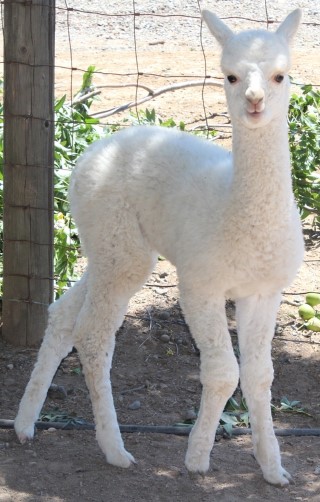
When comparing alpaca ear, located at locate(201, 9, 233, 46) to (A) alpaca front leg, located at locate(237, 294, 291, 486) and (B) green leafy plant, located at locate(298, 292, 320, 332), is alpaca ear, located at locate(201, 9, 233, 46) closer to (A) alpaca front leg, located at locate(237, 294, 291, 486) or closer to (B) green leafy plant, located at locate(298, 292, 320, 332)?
(A) alpaca front leg, located at locate(237, 294, 291, 486)

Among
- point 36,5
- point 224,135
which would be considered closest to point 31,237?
point 36,5

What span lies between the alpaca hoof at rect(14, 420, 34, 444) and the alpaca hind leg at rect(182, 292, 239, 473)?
0.91 meters

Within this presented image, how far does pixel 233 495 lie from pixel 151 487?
1.15 feet

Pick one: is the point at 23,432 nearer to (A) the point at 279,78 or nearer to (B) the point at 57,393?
(B) the point at 57,393

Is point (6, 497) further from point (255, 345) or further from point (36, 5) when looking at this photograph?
point (36, 5)

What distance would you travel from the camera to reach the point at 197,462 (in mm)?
4160

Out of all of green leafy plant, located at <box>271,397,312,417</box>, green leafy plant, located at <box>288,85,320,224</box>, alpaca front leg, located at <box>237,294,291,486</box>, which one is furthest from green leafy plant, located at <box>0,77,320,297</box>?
alpaca front leg, located at <box>237,294,291,486</box>

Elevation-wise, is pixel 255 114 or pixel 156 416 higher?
pixel 255 114

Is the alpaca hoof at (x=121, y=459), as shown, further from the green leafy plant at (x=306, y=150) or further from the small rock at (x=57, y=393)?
the green leafy plant at (x=306, y=150)

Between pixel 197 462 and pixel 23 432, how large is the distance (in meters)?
0.91

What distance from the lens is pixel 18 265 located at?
5414 mm

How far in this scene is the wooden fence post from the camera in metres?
5.15

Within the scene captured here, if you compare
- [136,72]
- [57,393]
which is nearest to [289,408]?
[57,393]

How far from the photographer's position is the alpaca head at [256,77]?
364cm
